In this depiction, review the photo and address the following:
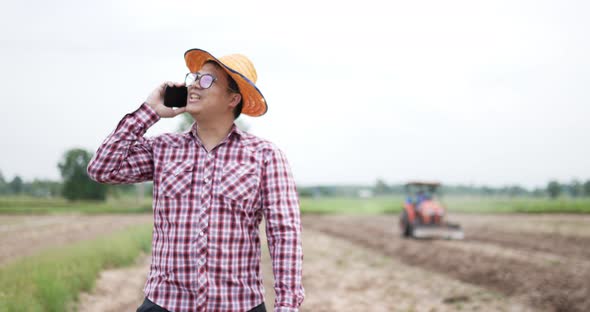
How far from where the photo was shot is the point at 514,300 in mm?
7879

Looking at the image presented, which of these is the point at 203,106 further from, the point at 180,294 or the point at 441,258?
the point at 441,258

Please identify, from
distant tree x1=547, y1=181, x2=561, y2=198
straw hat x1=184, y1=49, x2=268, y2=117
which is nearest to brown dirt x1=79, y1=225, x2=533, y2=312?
straw hat x1=184, y1=49, x2=268, y2=117

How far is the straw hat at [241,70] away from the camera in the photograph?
235 centimetres

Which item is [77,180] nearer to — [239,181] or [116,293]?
[116,293]

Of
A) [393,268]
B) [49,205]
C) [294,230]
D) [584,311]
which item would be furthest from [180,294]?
[49,205]

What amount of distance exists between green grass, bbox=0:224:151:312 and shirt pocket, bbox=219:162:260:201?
3.86m

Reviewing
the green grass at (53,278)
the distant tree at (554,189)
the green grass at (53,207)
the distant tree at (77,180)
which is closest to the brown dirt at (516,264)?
the green grass at (53,278)

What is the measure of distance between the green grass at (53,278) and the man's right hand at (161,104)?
12.0 feet

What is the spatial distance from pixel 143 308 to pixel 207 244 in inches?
13.1

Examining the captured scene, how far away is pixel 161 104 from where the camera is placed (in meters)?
2.39

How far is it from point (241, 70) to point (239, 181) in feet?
1.49

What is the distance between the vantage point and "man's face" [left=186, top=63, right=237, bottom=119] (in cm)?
234

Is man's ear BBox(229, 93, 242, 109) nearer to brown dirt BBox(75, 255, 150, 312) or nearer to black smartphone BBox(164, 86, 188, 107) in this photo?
black smartphone BBox(164, 86, 188, 107)

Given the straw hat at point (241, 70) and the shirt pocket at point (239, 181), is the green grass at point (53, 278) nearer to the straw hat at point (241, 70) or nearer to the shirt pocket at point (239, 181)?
the straw hat at point (241, 70)
